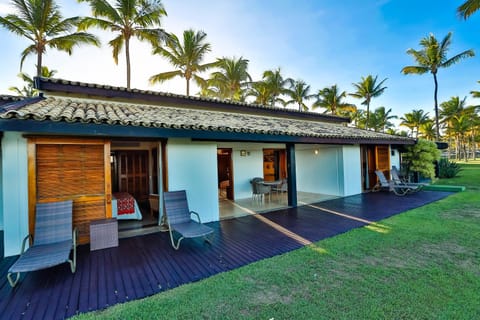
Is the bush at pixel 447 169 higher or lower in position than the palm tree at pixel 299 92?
lower

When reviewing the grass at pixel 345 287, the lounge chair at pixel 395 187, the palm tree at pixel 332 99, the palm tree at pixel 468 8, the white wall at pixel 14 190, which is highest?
the palm tree at pixel 332 99

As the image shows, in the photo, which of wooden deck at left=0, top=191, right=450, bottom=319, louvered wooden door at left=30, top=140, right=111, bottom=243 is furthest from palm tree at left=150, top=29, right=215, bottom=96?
wooden deck at left=0, top=191, right=450, bottom=319

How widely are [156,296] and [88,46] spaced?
16.6 m

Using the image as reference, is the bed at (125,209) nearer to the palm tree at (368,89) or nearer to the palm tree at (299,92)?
the palm tree at (299,92)

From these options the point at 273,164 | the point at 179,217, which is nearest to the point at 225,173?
the point at 273,164

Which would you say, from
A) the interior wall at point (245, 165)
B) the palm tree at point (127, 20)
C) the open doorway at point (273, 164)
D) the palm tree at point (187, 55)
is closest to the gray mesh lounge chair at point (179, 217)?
the interior wall at point (245, 165)

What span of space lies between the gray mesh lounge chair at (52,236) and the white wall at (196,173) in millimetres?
2420

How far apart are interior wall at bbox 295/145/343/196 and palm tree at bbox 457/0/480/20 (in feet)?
28.3

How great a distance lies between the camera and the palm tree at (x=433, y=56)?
19219 millimetres

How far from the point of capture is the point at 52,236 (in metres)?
4.30

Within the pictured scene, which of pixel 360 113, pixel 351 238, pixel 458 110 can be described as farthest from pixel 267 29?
pixel 458 110

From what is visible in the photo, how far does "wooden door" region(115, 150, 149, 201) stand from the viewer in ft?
33.1

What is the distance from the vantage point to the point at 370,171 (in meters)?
11.8

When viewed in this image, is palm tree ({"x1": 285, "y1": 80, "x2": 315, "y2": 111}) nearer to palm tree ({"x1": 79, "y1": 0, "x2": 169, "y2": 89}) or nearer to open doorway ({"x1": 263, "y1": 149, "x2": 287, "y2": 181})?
open doorway ({"x1": 263, "y1": 149, "x2": 287, "y2": 181})
